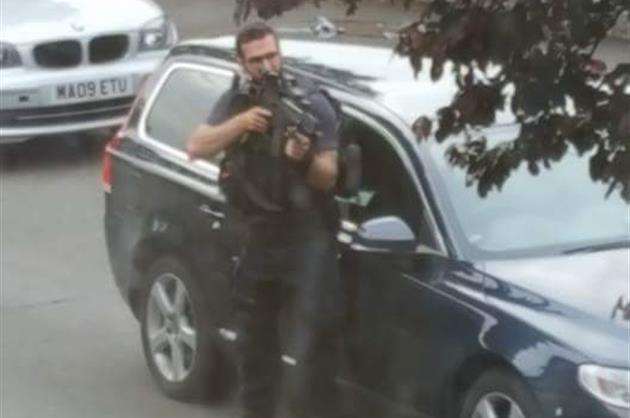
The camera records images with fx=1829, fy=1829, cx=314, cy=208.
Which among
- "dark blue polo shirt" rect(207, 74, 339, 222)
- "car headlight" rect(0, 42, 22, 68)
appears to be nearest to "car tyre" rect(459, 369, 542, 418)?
"dark blue polo shirt" rect(207, 74, 339, 222)

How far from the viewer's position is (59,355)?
28.5 feet

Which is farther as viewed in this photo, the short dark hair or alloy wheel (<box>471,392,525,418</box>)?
the short dark hair

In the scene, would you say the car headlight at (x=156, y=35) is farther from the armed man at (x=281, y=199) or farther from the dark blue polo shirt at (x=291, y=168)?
the dark blue polo shirt at (x=291, y=168)

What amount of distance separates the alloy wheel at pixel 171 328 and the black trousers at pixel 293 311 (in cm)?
78

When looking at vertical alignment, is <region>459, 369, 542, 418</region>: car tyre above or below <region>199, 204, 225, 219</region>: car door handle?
above

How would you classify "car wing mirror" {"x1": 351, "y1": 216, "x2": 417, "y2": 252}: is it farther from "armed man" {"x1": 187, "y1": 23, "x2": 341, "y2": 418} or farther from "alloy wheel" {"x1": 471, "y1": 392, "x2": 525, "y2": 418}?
"alloy wheel" {"x1": 471, "y1": 392, "x2": 525, "y2": 418}

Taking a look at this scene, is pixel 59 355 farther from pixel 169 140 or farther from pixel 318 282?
pixel 318 282

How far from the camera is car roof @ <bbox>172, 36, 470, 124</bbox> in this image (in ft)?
22.3

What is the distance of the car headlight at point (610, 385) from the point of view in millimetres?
5625

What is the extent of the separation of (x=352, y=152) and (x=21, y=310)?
11.4 ft

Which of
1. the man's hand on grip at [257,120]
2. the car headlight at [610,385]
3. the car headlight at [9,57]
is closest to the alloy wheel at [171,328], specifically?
the man's hand on grip at [257,120]

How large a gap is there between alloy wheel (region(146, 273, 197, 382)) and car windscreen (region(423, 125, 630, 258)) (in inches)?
60.2

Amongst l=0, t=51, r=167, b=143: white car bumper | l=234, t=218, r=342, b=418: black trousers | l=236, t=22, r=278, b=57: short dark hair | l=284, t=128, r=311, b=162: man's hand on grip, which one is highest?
l=236, t=22, r=278, b=57: short dark hair

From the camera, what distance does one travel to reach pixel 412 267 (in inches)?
251
